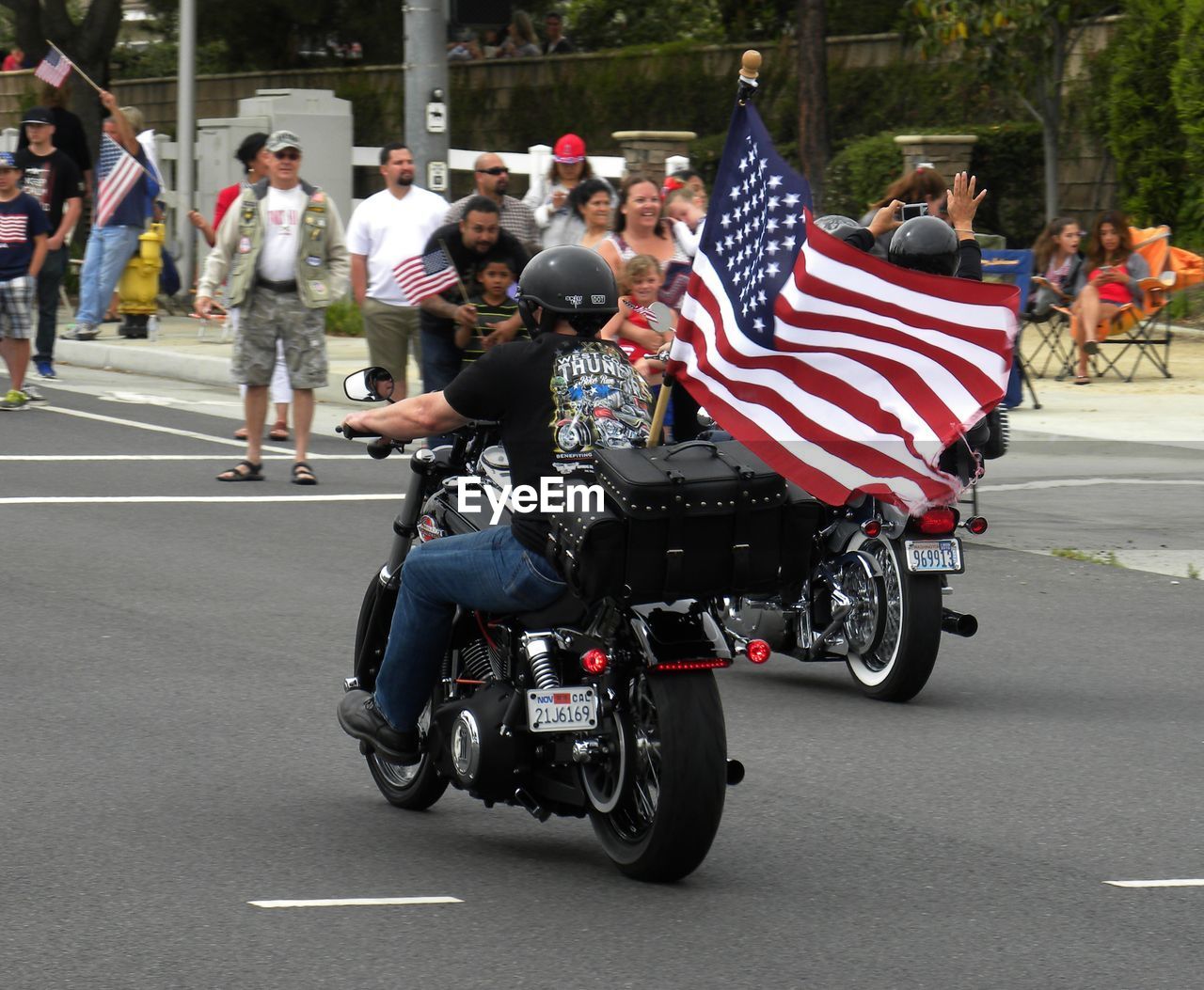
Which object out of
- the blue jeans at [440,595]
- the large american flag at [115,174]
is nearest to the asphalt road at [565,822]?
the blue jeans at [440,595]

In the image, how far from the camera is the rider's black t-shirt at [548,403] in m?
5.61

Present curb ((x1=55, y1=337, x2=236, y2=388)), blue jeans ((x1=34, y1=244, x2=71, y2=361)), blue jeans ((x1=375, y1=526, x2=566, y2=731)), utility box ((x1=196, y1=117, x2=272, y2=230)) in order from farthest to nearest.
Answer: utility box ((x1=196, y1=117, x2=272, y2=230)) < curb ((x1=55, y1=337, x2=236, y2=388)) < blue jeans ((x1=34, y1=244, x2=71, y2=361)) < blue jeans ((x1=375, y1=526, x2=566, y2=731))

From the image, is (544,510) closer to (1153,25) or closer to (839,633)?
(839,633)

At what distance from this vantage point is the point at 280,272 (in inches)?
494

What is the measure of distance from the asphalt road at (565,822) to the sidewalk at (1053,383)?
5.33 m

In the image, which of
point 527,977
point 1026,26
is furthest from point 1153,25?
point 527,977

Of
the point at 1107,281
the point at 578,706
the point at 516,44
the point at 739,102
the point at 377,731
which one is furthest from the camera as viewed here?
the point at 516,44

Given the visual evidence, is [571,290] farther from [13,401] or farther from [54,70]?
[54,70]

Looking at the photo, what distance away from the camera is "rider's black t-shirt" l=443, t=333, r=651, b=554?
561 cm

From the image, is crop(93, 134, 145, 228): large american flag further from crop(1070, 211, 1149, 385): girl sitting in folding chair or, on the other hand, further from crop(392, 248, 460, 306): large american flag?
crop(1070, 211, 1149, 385): girl sitting in folding chair

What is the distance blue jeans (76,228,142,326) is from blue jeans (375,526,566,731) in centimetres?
1460

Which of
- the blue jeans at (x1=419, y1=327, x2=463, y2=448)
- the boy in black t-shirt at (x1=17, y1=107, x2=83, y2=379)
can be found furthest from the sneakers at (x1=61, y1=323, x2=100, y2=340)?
the blue jeans at (x1=419, y1=327, x2=463, y2=448)

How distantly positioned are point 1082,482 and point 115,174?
394 inches

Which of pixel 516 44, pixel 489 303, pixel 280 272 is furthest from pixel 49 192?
pixel 516 44
